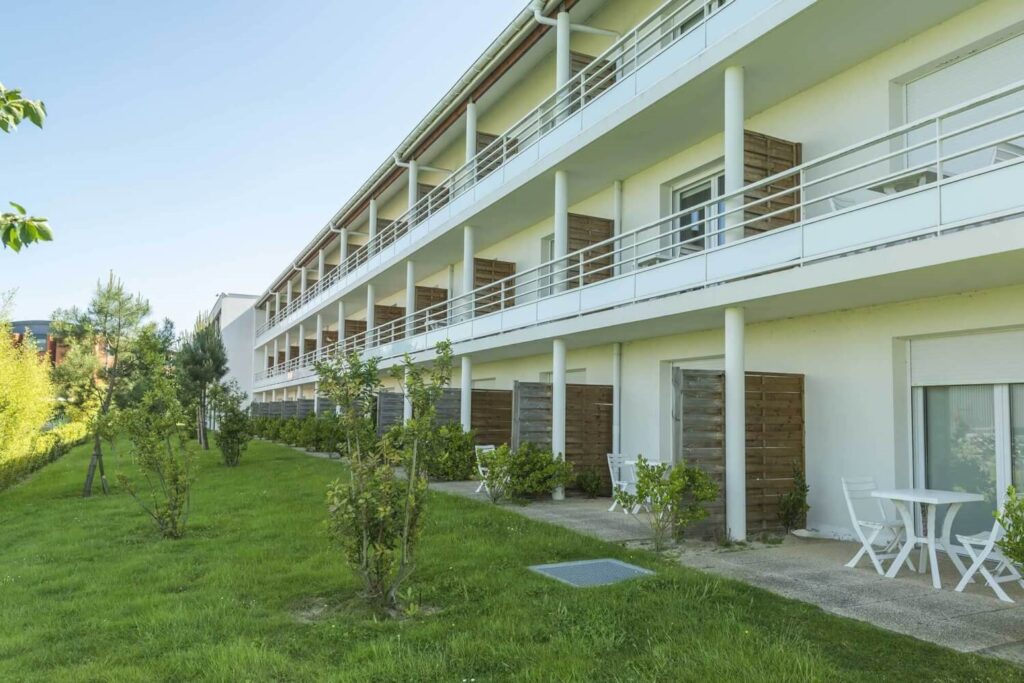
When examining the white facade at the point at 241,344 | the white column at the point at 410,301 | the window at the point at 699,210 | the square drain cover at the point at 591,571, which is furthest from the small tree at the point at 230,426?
the white facade at the point at 241,344

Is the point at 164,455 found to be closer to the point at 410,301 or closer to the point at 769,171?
the point at 769,171

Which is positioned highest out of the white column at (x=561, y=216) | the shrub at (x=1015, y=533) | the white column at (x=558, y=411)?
the white column at (x=561, y=216)

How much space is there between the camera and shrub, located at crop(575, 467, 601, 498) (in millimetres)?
12945

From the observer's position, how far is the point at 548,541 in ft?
26.8

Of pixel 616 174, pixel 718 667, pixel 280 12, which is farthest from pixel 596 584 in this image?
pixel 280 12

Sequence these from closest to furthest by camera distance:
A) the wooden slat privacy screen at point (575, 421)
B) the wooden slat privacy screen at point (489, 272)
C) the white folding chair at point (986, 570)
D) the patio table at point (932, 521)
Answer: the white folding chair at point (986, 570) < the patio table at point (932, 521) < the wooden slat privacy screen at point (575, 421) < the wooden slat privacy screen at point (489, 272)

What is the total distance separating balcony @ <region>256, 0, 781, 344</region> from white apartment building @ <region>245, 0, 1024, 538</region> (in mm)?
71

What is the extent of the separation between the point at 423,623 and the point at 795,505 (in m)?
5.69

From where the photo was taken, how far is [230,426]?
2008 centimetres

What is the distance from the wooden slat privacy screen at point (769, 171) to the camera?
9508 millimetres

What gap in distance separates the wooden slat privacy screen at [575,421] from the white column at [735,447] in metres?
4.62

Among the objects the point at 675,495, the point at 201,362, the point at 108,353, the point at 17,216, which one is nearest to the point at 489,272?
the point at 675,495

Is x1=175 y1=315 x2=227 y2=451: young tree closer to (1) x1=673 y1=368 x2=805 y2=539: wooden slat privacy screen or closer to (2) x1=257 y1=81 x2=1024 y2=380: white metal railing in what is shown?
(2) x1=257 y1=81 x2=1024 y2=380: white metal railing

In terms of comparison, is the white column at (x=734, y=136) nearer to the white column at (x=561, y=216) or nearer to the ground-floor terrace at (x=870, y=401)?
the ground-floor terrace at (x=870, y=401)
